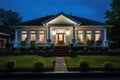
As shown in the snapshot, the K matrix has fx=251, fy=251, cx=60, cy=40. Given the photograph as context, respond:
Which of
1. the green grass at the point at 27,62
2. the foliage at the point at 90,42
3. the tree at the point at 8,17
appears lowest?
the green grass at the point at 27,62

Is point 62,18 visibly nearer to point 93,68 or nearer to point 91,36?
point 91,36

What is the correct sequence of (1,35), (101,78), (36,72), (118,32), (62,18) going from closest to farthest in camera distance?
(101,78) → (36,72) → (62,18) → (118,32) → (1,35)

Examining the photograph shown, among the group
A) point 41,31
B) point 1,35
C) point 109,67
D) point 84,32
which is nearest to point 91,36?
point 84,32

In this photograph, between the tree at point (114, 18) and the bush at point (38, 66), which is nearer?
the bush at point (38, 66)

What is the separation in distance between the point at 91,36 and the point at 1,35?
1525 cm

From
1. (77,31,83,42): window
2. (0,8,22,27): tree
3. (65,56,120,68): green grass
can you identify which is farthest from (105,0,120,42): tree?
(0,8,22,27): tree

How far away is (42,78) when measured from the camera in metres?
14.8

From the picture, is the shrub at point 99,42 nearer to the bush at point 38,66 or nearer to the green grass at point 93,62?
the green grass at point 93,62

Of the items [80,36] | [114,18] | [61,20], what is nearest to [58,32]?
[61,20]

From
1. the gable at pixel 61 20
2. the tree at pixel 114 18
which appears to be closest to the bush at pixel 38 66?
the gable at pixel 61 20

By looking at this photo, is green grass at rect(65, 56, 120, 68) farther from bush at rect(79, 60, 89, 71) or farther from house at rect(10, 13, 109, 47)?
house at rect(10, 13, 109, 47)

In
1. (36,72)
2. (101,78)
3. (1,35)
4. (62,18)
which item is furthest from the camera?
(1,35)

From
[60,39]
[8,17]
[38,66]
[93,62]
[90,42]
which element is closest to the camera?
[38,66]

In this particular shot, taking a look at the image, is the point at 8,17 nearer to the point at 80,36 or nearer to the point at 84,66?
the point at 80,36
